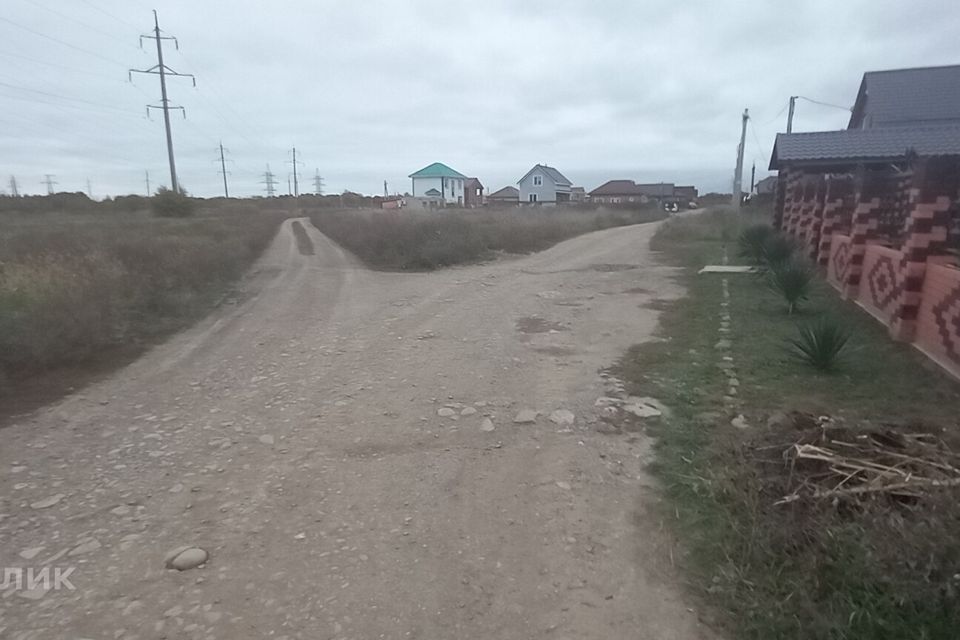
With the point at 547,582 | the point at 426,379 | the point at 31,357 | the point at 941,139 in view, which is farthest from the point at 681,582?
the point at 941,139

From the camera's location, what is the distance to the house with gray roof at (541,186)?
74.3m

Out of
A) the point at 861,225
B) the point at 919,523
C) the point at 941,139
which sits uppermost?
the point at 941,139

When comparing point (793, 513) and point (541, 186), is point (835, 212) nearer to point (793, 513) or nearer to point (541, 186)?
point (793, 513)

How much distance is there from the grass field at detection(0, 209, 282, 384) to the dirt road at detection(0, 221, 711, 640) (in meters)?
0.79

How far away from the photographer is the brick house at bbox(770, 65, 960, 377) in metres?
6.23

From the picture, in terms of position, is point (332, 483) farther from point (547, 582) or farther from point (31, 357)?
point (31, 357)

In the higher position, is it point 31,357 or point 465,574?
point 31,357

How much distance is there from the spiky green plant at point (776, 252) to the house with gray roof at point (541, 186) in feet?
201

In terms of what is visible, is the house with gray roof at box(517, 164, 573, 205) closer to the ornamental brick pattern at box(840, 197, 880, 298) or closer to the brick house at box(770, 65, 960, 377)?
the brick house at box(770, 65, 960, 377)

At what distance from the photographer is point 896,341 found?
6832 mm

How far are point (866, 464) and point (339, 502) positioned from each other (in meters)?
2.91

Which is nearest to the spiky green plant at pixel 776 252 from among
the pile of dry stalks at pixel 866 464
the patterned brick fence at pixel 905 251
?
the patterned brick fence at pixel 905 251

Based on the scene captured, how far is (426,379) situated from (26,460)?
3096mm

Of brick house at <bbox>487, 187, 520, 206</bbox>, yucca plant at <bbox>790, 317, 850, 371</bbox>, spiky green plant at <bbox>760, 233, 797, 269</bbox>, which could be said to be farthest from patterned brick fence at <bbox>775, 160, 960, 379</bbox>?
brick house at <bbox>487, 187, 520, 206</bbox>
